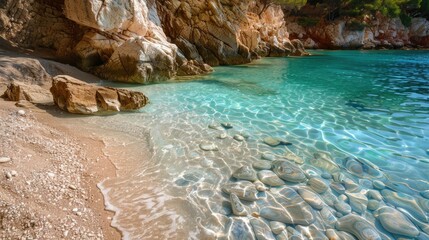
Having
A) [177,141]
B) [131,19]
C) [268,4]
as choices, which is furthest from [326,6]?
[177,141]

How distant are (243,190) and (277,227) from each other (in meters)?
0.85

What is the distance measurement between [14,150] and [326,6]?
49.5 metres

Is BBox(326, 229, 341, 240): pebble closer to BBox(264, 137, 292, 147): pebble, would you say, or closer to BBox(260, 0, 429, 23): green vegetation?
BBox(264, 137, 292, 147): pebble

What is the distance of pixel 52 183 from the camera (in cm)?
356

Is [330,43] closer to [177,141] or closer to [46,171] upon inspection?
[177,141]

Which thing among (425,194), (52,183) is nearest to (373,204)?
(425,194)

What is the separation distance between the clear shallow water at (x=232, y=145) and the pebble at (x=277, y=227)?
0.35 meters

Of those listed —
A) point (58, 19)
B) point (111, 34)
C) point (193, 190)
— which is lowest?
point (193, 190)

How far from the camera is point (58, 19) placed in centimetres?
1418

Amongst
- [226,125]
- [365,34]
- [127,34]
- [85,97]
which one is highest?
[365,34]

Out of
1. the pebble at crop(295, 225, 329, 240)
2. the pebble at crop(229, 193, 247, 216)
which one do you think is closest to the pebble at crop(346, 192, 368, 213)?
the pebble at crop(295, 225, 329, 240)

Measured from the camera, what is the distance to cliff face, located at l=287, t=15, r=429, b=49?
4109 centimetres

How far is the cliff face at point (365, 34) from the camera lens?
4109 centimetres

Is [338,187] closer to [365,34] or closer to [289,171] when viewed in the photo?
[289,171]
